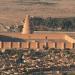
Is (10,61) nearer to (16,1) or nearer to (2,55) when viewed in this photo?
(2,55)

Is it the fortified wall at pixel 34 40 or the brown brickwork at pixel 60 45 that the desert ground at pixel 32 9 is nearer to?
the fortified wall at pixel 34 40

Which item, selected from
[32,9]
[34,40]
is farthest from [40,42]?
[32,9]

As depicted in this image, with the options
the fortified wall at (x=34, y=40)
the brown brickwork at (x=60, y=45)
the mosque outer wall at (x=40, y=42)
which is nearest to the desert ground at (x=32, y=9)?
the fortified wall at (x=34, y=40)

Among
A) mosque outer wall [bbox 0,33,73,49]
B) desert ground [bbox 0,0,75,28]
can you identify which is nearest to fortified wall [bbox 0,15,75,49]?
mosque outer wall [bbox 0,33,73,49]

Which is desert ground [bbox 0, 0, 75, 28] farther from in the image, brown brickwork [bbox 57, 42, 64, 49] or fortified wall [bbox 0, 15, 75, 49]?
brown brickwork [bbox 57, 42, 64, 49]

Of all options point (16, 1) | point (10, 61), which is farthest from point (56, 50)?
point (16, 1)

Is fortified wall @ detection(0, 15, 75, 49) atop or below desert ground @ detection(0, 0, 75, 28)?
atop
